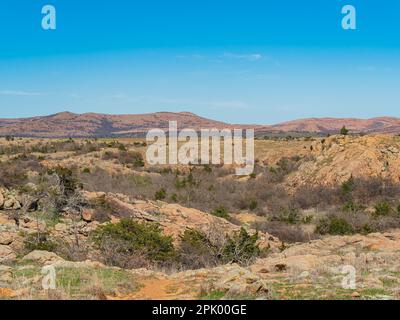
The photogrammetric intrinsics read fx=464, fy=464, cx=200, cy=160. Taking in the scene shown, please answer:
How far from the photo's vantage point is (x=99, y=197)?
21594 mm

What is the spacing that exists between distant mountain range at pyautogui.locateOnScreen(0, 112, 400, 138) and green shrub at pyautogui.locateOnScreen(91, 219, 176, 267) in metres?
129

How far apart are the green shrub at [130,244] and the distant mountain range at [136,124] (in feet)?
424

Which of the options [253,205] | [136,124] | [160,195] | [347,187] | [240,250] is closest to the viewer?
[240,250]

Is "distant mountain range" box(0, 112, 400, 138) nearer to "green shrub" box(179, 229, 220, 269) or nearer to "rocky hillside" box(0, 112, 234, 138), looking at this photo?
"rocky hillside" box(0, 112, 234, 138)

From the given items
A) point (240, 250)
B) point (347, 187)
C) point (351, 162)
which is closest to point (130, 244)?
Answer: point (240, 250)

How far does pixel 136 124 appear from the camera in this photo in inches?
6752

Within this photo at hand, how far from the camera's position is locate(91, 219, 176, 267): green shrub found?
14.2 m

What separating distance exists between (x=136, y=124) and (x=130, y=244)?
158854 millimetres

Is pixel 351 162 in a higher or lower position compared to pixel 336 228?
higher

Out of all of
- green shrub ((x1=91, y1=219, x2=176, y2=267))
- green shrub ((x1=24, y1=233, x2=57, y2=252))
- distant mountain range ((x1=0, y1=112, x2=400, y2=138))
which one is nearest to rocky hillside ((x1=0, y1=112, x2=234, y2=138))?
distant mountain range ((x1=0, y1=112, x2=400, y2=138))

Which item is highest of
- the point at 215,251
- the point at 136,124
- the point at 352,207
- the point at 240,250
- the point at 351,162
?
the point at 136,124

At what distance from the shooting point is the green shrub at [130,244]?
46.7ft

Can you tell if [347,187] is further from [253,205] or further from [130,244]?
[130,244]
